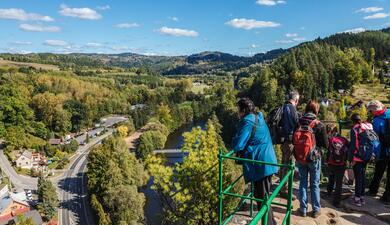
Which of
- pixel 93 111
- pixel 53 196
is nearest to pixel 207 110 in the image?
pixel 93 111

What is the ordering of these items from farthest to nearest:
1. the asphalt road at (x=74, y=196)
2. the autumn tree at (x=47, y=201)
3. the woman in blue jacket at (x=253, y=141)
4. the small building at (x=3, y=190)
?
1. the small building at (x=3, y=190)
2. the autumn tree at (x=47, y=201)
3. the asphalt road at (x=74, y=196)
4. the woman in blue jacket at (x=253, y=141)

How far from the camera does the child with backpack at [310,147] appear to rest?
7.09 meters

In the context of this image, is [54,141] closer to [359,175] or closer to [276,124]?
[276,124]

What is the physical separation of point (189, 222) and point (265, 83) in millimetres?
58634

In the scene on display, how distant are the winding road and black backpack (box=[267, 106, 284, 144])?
3377 cm

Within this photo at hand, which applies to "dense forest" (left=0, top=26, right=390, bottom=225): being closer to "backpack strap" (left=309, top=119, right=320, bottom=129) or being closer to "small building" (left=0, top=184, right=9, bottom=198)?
"backpack strap" (left=309, top=119, right=320, bottom=129)

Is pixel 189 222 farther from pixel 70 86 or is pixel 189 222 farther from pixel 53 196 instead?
pixel 70 86

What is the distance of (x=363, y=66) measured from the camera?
87250 millimetres

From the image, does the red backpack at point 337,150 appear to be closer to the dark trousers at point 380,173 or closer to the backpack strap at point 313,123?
the backpack strap at point 313,123

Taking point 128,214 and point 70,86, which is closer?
point 128,214

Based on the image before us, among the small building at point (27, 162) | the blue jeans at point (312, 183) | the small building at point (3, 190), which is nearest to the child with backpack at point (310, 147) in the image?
the blue jeans at point (312, 183)

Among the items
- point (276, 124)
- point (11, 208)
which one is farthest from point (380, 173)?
point (11, 208)

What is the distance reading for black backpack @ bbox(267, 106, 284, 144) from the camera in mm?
7449

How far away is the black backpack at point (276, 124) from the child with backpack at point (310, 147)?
428mm
